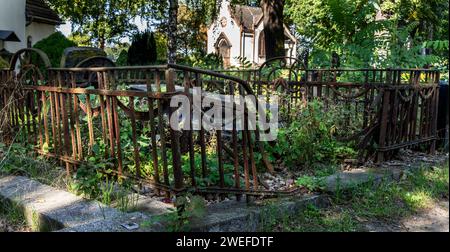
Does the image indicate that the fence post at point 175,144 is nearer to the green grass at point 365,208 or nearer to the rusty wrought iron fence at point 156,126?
the rusty wrought iron fence at point 156,126

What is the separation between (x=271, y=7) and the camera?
1295cm

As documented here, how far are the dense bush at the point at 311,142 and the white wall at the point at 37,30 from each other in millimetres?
18828

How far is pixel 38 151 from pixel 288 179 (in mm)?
2583

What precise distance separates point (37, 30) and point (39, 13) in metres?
1.08

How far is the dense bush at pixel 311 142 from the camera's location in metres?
4.80

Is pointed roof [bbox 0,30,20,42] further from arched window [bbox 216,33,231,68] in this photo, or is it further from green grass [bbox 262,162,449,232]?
arched window [bbox 216,33,231,68]

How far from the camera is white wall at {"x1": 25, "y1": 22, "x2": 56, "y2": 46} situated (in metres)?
20.7

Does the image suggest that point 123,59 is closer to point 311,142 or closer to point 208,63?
point 208,63

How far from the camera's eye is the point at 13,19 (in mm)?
18953

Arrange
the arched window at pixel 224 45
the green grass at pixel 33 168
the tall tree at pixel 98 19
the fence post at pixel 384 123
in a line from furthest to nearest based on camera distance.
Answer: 1. the arched window at pixel 224 45
2. the tall tree at pixel 98 19
3. the fence post at pixel 384 123
4. the green grass at pixel 33 168

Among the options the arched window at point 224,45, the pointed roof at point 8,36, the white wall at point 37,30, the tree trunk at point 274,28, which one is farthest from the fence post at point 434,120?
the arched window at point 224,45

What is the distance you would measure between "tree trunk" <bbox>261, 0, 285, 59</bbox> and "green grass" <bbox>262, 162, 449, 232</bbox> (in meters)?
9.28

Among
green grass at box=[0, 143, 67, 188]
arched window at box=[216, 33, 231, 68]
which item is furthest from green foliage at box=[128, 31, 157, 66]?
arched window at box=[216, 33, 231, 68]
